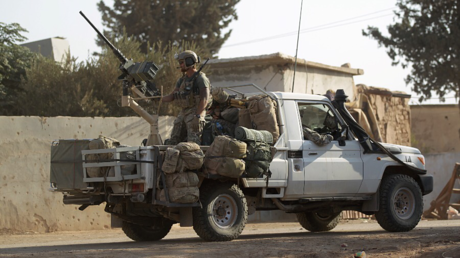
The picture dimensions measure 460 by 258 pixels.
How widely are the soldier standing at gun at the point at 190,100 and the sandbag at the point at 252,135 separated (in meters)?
0.72

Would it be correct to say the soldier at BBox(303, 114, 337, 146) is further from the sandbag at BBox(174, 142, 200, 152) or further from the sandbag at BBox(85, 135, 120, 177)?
the sandbag at BBox(85, 135, 120, 177)

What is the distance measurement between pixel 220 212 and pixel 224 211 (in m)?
0.06

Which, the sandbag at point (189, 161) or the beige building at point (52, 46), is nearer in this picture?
the sandbag at point (189, 161)

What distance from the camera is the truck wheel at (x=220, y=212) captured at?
358 inches

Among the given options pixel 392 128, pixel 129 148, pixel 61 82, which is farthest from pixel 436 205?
pixel 129 148

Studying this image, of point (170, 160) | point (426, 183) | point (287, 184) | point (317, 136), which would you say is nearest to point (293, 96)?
point (317, 136)

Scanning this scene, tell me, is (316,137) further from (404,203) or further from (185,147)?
(185,147)

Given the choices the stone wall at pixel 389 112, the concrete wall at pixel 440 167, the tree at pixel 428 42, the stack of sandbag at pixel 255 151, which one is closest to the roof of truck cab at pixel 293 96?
the stack of sandbag at pixel 255 151

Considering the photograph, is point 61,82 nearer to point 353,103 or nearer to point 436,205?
point 353,103

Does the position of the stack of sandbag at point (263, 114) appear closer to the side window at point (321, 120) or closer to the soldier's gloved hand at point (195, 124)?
the side window at point (321, 120)

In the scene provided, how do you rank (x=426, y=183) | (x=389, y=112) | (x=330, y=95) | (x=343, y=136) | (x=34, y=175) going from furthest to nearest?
(x=389, y=112), (x=330, y=95), (x=34, y=175), (x=426, y=183), (x=343, y=136)

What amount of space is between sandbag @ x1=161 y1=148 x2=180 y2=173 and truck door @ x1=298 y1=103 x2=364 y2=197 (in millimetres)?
2336

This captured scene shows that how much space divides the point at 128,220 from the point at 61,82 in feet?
26.4

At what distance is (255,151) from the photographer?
30.6 ft
